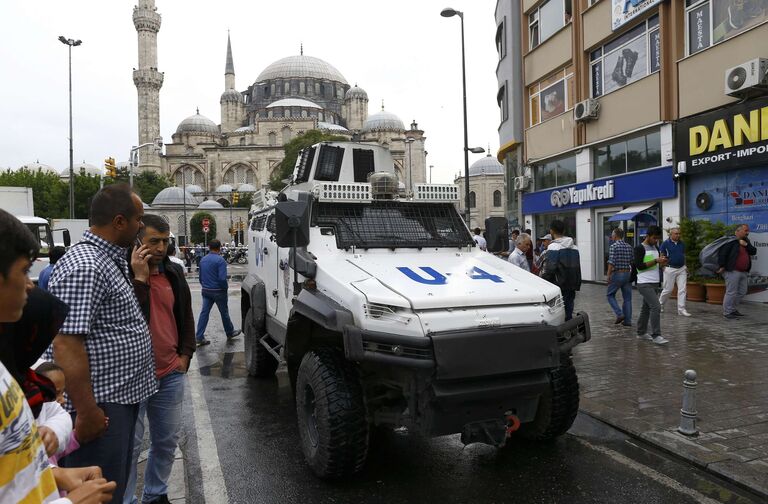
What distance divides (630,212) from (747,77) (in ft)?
16.8

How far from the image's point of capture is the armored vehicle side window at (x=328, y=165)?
21.4 feet

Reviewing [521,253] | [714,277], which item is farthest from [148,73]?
[714,277]

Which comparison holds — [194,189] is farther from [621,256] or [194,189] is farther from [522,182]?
[621,256]

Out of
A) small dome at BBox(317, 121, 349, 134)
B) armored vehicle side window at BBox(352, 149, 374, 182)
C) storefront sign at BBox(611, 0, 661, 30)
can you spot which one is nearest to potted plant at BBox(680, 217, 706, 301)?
storefront sign at BBox(611, 0, 661, 30)

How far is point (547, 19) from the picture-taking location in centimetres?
2120

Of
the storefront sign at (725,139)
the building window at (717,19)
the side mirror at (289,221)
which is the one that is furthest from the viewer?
the building window at (717,19)

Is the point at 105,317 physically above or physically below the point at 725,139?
below

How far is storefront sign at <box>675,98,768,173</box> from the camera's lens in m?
→ 12.4

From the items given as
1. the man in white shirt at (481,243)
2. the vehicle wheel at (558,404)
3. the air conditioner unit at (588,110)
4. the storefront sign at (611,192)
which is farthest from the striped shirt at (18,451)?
the air conditioner unit at (588,110)

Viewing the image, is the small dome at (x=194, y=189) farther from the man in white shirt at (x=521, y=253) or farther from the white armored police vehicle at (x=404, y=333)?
the white armored police vehicle at (x=404, y=333)

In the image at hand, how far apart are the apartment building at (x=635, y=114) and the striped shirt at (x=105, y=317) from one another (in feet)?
44.7

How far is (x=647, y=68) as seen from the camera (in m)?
16.2

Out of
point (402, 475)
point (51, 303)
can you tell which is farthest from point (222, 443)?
point (51, 303)

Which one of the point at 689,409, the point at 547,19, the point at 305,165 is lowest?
the point at 689,409
